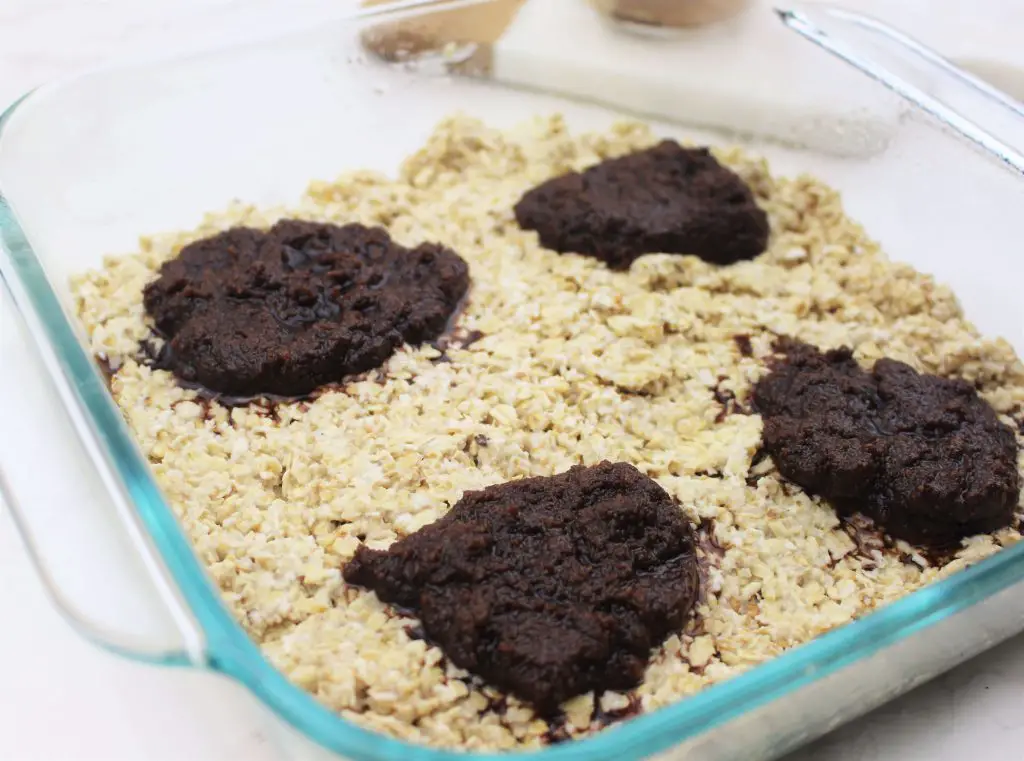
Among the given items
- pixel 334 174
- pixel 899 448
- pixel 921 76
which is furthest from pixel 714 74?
pixel 899 448

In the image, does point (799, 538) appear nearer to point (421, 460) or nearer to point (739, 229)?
point (421, 460)

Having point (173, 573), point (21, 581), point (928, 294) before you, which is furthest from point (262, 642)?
point (928, 294)

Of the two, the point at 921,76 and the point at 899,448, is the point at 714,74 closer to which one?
the point at 921,76

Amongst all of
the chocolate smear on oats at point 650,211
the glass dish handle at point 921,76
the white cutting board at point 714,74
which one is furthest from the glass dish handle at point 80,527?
the glass dish handle at point 921,76

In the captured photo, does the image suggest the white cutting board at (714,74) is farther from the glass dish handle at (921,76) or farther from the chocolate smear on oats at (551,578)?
Answer: the chocolate smear on oats at (551,578)

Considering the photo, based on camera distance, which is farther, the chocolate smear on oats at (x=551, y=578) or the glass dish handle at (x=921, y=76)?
the glass dish handle at (x=921, y=76)
